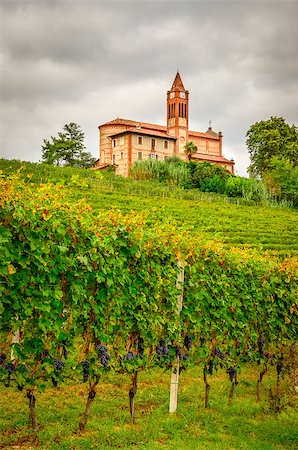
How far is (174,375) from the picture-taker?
7.32 meters

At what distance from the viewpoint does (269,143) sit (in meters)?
73.0

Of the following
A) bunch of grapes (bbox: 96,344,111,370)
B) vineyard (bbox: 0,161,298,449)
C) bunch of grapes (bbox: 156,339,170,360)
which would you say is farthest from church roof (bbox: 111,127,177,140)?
bunch of grapes (bbox: 96,344,111,370)

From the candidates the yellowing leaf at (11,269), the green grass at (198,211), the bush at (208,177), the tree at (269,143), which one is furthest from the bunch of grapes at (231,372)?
the tree at (269,143)

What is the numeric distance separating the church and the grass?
2666 inches

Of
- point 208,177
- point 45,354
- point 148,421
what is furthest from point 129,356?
point 208,177

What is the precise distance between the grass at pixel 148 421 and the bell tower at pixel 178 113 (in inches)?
3022

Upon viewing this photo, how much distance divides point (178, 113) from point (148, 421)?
8336 cm

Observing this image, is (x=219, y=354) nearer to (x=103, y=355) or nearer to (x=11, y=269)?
(x=103, y=355)

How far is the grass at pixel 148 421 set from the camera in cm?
573

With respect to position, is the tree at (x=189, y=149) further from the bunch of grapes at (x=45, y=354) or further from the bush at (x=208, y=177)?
the bunch of grapes at (x=45, y=354)

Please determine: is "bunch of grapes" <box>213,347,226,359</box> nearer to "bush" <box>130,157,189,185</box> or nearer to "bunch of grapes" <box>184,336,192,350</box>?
"bunch of grapes" <box>184,336,192,350</box>

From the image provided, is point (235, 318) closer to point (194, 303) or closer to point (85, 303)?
point (194, 303)

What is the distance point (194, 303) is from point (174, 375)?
1067 millimetres

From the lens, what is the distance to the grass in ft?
18.8
